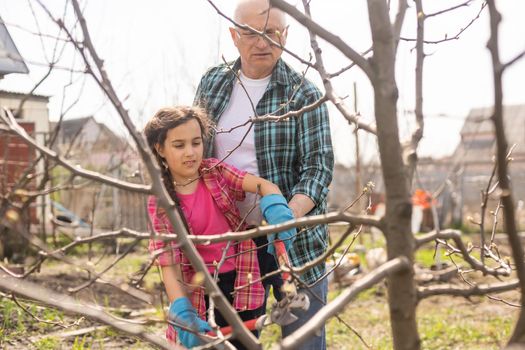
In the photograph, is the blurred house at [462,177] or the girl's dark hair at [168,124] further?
the blurred house at [462,177]

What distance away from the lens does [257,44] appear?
2.52m

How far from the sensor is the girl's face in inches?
94.3

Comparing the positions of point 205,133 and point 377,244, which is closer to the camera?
point 205,133

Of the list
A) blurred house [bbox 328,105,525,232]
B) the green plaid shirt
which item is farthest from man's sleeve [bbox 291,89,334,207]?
blurred house [bbox 328,105,525,232]

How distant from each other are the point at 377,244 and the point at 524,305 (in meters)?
10.1

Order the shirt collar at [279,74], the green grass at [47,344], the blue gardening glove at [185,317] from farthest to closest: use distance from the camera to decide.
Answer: the green grass at [47,344] → the shirt collar at [279,74] → the blue gardening glove at [185,317]

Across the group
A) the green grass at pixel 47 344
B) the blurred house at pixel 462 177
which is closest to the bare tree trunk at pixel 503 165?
the green grass at pixel 47 344

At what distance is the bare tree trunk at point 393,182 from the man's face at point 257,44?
1229mm

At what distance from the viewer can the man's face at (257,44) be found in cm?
243

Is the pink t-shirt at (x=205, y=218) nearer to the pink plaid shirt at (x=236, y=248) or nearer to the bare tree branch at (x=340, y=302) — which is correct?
the pink plaid shirt at (x=236, y=248)

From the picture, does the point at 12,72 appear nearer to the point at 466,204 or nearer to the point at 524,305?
the point at 524,305

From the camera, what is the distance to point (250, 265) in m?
2.47

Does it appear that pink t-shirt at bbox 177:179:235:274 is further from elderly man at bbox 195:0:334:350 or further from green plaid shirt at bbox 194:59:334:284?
green plaid shirt at bbox 194:59:334:284

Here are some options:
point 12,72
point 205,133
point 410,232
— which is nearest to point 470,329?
point 205,133
